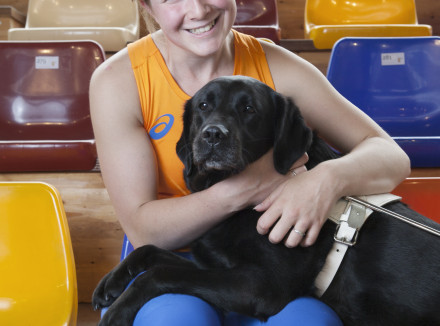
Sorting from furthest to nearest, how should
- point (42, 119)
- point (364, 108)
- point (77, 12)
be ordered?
point (77, 12) < point (42, 119) < point (364, 108)

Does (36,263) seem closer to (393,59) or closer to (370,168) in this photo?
(370,168)

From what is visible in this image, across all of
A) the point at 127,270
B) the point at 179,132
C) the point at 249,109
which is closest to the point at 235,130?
the point at 249,109

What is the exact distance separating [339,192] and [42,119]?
90.9 inches

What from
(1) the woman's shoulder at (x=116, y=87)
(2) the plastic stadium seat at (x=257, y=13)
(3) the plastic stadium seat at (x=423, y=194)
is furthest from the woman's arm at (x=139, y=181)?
(2) the plastic stadium seat at (x=257, y=13)

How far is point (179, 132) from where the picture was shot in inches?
62.4

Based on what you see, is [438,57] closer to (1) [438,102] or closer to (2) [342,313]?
(1) [438,102]

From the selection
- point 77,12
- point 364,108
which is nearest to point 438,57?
point 364,108

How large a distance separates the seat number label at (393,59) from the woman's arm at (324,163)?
1327 millimetres

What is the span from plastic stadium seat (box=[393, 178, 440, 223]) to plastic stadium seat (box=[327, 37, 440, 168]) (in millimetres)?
1032

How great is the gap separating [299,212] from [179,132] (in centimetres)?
50

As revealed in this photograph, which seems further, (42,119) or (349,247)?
(42,119)

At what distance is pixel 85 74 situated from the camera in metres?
3.15

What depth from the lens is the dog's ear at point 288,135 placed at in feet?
4.53

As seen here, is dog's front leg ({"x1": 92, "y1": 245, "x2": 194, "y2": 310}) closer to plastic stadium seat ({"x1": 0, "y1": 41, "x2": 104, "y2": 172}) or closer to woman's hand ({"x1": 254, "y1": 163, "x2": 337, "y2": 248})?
woman's hand ({"x1": 254, "y1": 163, "x2": 337, "y2": 248})
